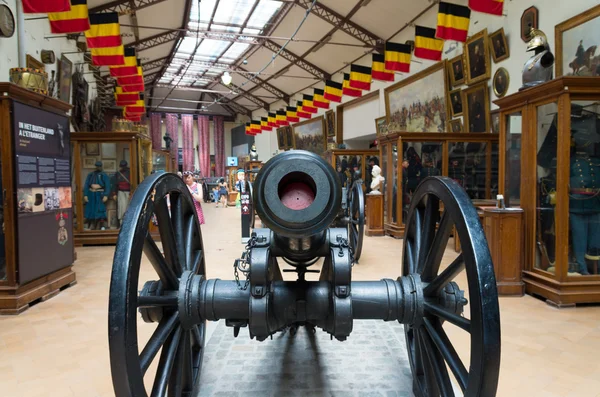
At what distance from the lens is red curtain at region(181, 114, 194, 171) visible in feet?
108

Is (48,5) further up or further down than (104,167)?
further up

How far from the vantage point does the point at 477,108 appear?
972 cm

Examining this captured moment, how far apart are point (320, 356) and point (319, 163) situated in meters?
1.86

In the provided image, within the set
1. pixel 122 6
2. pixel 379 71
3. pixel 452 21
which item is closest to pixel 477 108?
pixel 452 21

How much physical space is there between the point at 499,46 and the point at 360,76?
4.72 meters

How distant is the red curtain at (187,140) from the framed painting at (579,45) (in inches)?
1172

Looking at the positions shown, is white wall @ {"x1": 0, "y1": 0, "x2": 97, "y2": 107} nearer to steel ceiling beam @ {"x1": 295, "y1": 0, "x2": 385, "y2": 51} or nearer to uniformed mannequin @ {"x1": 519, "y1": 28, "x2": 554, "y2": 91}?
steel ceiling beam @ {"x1": 295, "y1": 0, "x2": 385, "y2": 51}

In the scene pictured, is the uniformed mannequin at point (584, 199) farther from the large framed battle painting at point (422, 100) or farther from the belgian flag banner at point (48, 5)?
the belgian flag banner at point (48, 5)

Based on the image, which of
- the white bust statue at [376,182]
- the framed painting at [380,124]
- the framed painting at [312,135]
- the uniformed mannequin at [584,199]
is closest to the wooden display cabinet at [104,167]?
the white bust statue at [376,182]

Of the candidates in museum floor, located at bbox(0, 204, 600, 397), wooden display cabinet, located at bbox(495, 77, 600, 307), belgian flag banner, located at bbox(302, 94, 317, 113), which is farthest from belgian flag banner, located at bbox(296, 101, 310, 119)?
museum floor, located at bbox(0, 204, 600, 397)

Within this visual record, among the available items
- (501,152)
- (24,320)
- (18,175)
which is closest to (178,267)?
(24,320)

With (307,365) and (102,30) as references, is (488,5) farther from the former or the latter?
(102,30)

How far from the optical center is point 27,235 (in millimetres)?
4371

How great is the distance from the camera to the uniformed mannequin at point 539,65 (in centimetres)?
465
